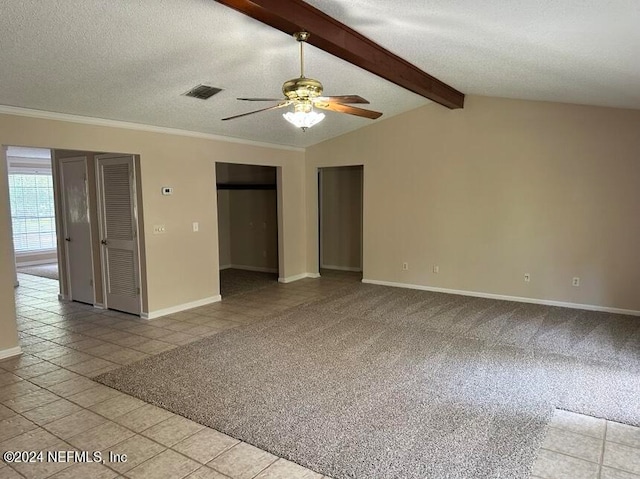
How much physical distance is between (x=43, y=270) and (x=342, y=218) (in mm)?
6590

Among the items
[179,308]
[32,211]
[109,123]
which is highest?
[109,123]

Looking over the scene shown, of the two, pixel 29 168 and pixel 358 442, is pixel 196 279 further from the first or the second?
pixel 29 168

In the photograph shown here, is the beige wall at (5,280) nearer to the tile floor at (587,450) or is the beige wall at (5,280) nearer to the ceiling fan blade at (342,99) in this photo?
the ceiling fan blade at (342,99)

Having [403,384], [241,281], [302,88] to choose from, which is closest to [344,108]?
[302,88]

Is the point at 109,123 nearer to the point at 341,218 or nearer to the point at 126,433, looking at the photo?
the point at 126,433

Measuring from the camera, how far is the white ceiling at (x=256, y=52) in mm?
2670

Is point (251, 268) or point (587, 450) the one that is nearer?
point (587, 450)

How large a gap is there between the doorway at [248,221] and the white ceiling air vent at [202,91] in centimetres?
347

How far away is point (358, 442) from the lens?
2.58 meters

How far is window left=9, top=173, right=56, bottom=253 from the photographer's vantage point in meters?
9.83

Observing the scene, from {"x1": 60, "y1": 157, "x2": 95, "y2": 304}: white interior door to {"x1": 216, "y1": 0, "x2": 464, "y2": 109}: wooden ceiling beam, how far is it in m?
4.07

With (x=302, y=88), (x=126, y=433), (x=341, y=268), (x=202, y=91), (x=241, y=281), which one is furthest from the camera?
(x=341, y=268)

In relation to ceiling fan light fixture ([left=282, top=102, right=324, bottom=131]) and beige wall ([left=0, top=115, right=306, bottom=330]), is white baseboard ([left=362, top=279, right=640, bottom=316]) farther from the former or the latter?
ceiling fan light fixture ([left=282, top=102, right=324, bottom=131])

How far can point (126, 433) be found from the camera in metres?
2.75
